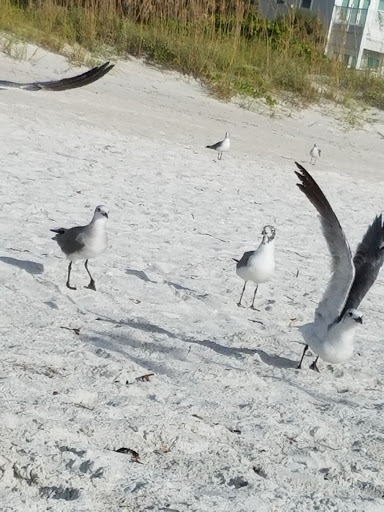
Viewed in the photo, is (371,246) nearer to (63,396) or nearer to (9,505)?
(63,396)

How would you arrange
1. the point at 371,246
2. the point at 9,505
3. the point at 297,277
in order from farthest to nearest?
the point at 297,277, the point at 371,246, the point at 9,505

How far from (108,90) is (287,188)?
4.81 metres

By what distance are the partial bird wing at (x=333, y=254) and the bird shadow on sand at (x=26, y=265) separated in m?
1.95

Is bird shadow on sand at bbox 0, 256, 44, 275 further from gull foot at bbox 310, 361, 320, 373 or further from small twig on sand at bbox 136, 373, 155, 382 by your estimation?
gull foot at bbox 310, 361, 320, 373

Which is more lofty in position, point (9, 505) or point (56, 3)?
point (56, 3)

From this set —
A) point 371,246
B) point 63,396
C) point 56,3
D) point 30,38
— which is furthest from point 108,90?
point 63,396

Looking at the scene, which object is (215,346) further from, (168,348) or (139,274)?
(139,274)

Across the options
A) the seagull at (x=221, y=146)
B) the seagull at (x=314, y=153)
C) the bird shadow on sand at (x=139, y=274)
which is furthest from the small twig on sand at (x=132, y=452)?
the seagull at (x=314, y=153)

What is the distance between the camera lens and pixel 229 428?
3498mm

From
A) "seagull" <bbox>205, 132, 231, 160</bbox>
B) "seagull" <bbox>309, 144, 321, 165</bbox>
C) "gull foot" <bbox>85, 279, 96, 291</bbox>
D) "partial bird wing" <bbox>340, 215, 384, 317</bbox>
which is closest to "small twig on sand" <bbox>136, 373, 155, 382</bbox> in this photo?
"partial bird wing" <bbox>340, 215, 384, 317</bbox>

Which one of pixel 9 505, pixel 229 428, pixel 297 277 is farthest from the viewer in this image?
pixel 297 277

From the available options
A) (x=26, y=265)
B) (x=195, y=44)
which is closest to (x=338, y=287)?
(x=26, y=265)

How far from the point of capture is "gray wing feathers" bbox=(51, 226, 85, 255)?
17.7 feet

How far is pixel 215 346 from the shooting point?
15.3ft
